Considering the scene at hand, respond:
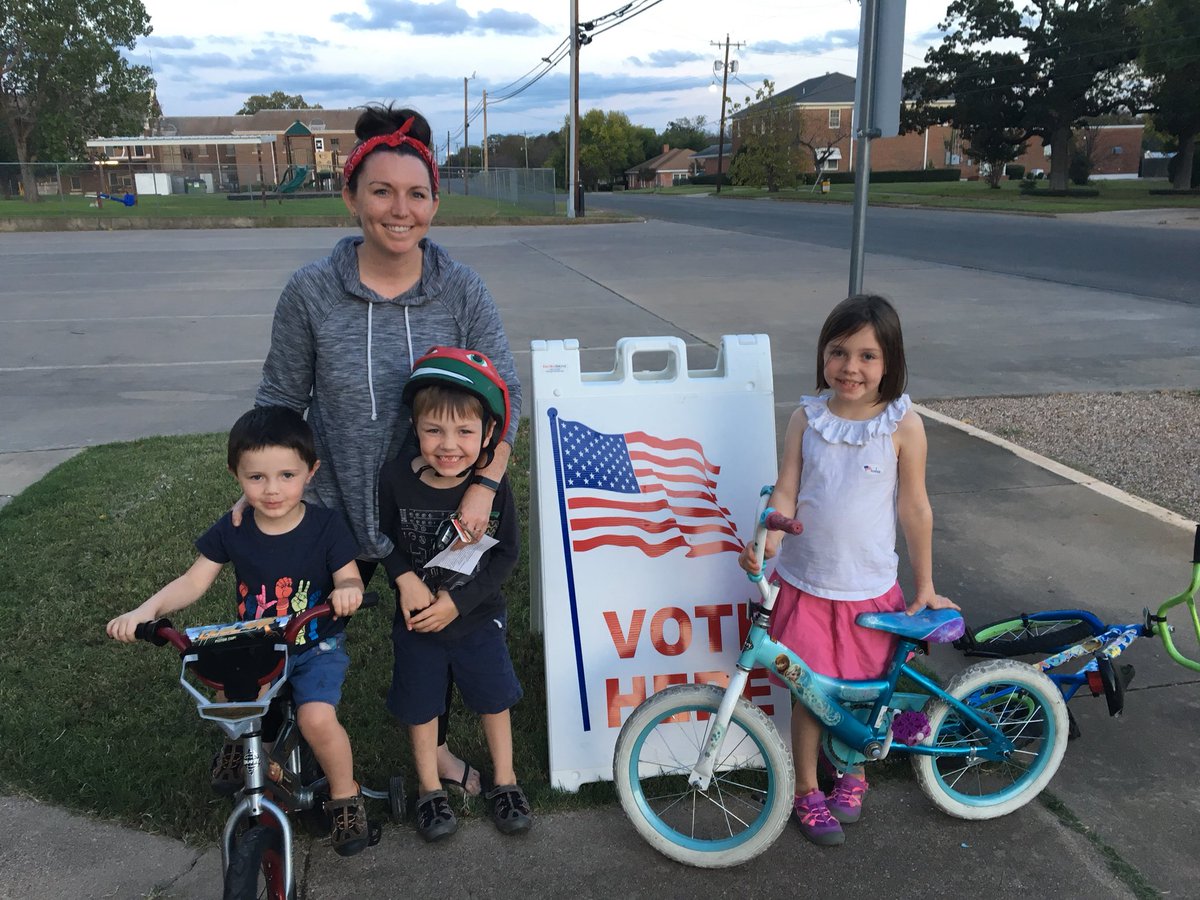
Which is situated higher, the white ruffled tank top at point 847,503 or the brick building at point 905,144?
the brick building at point 905,144

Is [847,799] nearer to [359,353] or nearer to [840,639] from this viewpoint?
[840,639]

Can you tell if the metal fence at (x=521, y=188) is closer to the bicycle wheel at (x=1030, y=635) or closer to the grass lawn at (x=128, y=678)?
the grass lawn at (x=128, y=678)

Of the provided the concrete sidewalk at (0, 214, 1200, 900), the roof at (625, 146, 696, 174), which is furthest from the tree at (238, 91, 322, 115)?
the concrete sidewalk at (0, 214, 1200, 900)

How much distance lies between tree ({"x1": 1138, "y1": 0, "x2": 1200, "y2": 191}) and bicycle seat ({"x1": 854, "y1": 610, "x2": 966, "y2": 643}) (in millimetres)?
50036

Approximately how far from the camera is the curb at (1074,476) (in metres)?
4.83

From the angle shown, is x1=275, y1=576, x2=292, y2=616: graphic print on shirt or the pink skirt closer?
x1=275, y1=576, x2=292, y2=616: graphic print on shirt

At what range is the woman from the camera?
247 cm

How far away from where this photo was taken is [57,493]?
5469 millimetres

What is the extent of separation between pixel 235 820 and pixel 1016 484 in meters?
4.65

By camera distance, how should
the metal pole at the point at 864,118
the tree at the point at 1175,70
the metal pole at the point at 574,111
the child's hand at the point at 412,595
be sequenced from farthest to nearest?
the tree at the point at 1175,70 → the metal pole at the point at 574,111 → the metal pole at the point at 864,118 → the child's hand at the point at 412,595

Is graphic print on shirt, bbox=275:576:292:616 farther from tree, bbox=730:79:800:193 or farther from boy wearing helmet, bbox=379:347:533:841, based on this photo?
tree, bbox=730:79:800:193

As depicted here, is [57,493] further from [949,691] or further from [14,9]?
[14,9]

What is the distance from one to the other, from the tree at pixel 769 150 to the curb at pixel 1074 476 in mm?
55784

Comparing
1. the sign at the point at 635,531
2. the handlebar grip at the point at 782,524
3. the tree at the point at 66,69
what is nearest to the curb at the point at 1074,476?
the sign at the point at 635,531
